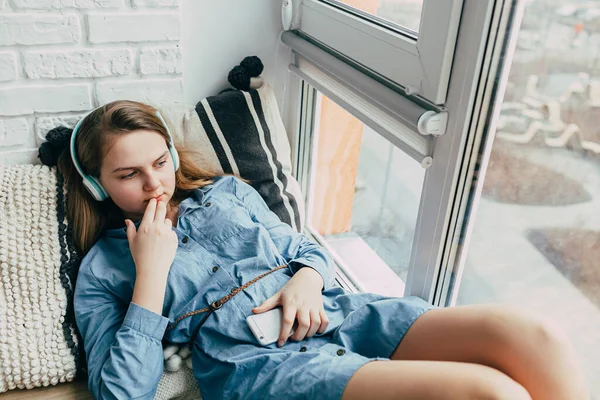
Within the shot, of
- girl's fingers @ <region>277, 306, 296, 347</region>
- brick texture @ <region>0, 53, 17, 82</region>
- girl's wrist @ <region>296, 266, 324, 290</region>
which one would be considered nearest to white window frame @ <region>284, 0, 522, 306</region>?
girl's wrist @ <region>296, 266, 324, 290</region>

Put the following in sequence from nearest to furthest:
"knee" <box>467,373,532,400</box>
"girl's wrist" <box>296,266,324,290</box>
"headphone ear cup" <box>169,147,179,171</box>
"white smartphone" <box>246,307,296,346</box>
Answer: "knee" <box>467,373,532,400</box> < "white smartphone" <box>246,307,296,346</box> < "girl's wrist" <box>296,266,324,290</box> < "headphone ear cup" <box>169,147,179,171</box>

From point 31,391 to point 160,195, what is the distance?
0.47 metres

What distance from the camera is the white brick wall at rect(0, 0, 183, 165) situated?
4.11 ft

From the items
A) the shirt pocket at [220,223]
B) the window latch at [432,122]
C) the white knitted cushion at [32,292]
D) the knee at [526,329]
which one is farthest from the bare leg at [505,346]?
the white knitted cushion at [32,292]

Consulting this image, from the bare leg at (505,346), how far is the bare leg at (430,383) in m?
0.05

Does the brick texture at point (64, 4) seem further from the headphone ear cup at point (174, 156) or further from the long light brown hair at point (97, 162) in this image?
the headphone ear cup at point (174, 156)

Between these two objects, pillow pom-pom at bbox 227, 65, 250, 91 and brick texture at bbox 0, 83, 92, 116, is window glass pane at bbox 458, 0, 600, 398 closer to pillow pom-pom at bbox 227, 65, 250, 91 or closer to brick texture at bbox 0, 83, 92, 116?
pillow pom-pom at bbox 227, 65, 250, 91

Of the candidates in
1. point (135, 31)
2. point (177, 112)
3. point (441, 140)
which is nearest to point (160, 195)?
point (177, 112)

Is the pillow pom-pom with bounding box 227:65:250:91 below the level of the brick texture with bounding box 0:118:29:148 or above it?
above

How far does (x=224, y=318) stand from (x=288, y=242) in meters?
0.27

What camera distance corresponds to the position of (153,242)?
43.5 inches

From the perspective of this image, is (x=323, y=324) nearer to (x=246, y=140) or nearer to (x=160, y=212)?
(x=160, y=212)

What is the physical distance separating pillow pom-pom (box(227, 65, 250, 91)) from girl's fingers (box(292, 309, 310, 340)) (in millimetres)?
716

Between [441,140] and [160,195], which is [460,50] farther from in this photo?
[160,195]
